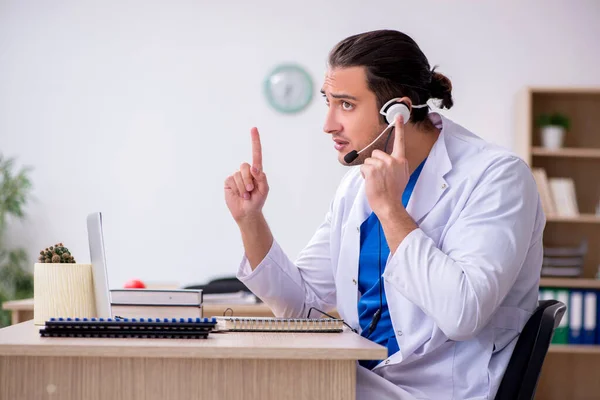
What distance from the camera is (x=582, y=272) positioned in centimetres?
455

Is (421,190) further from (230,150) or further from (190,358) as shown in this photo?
(230,150)

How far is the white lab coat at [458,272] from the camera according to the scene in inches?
58.2

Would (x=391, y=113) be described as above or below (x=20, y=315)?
above

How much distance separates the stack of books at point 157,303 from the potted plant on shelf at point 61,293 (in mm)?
147

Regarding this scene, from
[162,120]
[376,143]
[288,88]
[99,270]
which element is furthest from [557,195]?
[99,270]

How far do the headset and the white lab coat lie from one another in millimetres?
117

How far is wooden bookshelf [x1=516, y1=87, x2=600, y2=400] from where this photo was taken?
448 cm

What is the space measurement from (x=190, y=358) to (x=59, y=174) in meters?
3.53

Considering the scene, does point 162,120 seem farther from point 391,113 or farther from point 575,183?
point 391,113

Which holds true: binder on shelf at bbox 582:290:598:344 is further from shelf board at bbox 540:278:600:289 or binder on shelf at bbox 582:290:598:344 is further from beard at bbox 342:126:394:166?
beard at bbox 342:126:394:166

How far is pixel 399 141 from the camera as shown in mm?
1667

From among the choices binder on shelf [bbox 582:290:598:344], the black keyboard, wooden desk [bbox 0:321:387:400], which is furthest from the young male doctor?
binder on shelf [bbox 582:290:598:344]

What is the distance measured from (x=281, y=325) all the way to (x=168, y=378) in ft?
1.06

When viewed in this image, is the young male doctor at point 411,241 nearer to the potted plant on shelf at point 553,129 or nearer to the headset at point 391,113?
the headset at point 391,113
